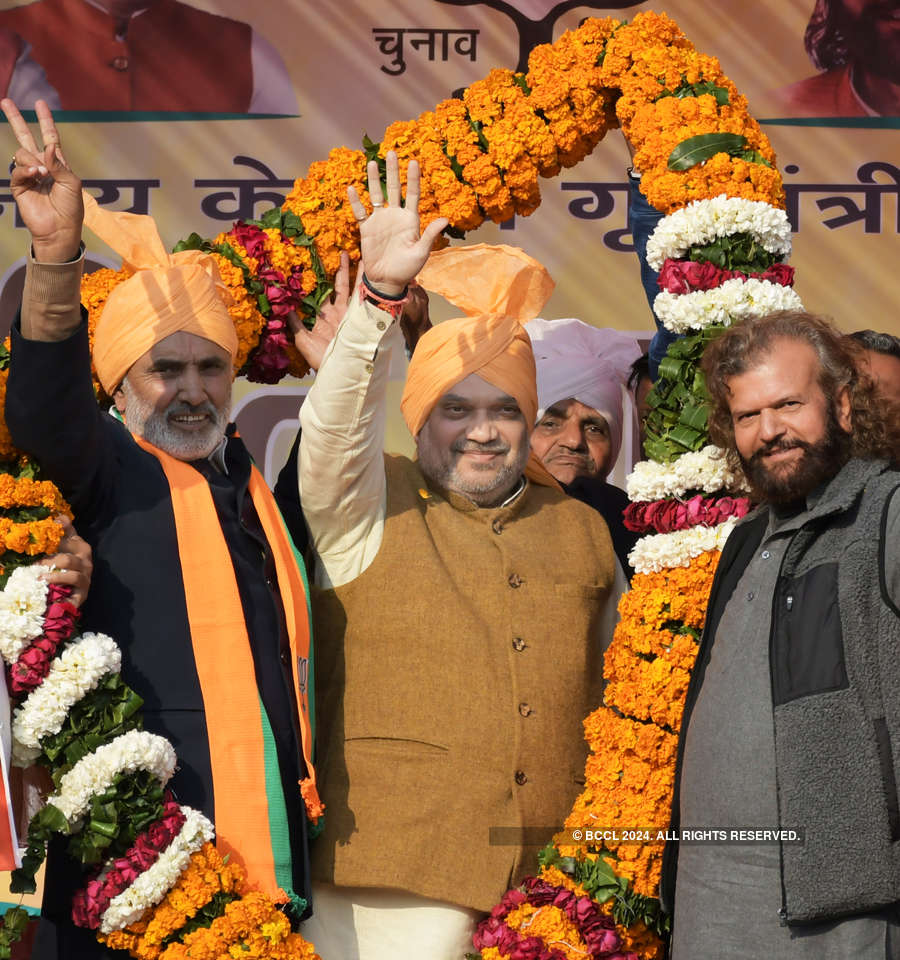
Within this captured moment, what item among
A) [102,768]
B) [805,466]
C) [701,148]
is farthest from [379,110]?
[102,768]

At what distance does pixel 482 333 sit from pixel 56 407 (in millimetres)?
1487

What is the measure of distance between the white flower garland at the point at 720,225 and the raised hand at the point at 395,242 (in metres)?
0.78

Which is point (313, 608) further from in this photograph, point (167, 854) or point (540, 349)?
point (540, 349)

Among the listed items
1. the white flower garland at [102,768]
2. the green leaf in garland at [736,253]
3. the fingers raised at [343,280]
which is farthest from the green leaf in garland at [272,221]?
the white flower garland at [102,768]

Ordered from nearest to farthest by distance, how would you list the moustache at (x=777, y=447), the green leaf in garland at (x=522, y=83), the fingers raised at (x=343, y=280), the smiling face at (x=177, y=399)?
the moustache at (x=777, y=447) < the smiling face at (x=177, y=399) < the fingers raised at (x=343, y=280) < the green leaf in garland at (x=522, y=83)

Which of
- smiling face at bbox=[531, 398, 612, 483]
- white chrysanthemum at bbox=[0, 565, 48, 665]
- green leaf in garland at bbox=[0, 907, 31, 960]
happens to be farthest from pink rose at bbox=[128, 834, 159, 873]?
smiling face at bbox=[531, 398, 612, 483]

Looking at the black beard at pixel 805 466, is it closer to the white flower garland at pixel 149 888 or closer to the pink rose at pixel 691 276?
the pink rose at pixel 691 276

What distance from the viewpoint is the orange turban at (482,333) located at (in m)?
4.89

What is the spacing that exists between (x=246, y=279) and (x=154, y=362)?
1.90 ft

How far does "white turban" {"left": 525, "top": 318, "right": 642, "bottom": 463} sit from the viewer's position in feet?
21.8

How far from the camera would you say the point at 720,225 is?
476 cm

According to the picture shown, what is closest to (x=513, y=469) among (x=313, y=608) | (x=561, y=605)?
(x=561, y=605)

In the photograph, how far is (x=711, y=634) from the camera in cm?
412

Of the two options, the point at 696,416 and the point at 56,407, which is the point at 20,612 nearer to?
the point at 56,407
